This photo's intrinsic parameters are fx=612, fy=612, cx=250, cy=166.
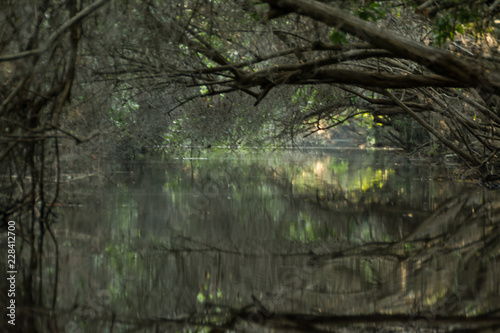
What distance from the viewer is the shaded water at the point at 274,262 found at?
346cm

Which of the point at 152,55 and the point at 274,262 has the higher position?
the point at 152,55

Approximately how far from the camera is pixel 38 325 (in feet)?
10.5

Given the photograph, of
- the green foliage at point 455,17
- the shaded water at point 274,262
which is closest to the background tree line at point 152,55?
the green foliage at point 455,17

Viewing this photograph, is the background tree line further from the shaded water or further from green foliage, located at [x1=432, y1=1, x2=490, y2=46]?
the shaded water

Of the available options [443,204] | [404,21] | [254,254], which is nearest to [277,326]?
[254,254]

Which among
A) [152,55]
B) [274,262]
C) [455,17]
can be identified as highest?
[455,17]

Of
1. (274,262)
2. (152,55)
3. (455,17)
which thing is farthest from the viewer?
(152,55)

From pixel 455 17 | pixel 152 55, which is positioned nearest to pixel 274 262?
pixel 455 17

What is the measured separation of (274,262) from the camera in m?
4.88

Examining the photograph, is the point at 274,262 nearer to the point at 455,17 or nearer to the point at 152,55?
the point at 455,17

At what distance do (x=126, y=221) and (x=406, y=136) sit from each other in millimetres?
21245

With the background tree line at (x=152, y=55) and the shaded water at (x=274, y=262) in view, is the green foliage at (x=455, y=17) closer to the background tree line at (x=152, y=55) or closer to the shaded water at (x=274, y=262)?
the background tree line at (x=152, y=55)

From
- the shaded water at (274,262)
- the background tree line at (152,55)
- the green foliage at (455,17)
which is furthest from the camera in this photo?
the green foliage at (455,17)

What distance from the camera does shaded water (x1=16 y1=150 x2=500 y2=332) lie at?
346cm
